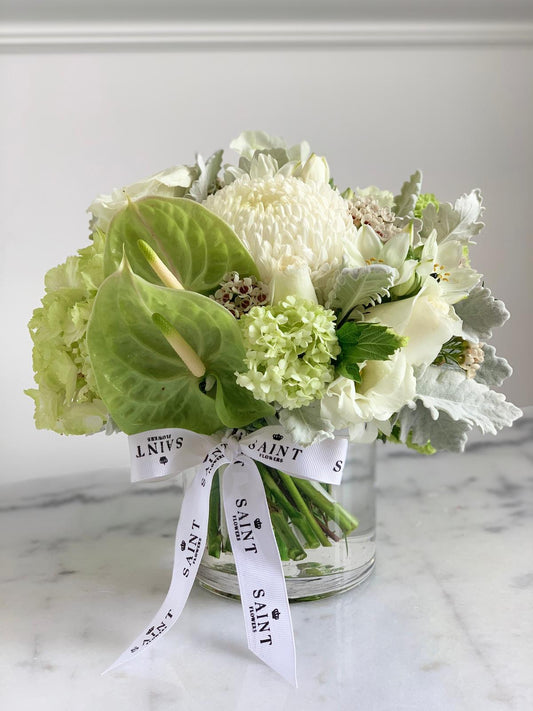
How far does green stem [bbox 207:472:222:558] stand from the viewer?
74 cm

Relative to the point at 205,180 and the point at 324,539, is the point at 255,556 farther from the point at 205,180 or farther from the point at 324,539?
the point at 205,180

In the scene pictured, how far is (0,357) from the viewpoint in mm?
1446

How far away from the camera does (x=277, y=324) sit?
0.59 m

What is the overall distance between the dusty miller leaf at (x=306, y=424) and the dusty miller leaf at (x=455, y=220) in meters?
0.19

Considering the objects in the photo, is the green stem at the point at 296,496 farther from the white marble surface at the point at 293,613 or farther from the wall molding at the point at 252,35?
the wall molding at the point at 252,35

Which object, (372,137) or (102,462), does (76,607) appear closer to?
(102,462)

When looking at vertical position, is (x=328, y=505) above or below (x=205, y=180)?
below

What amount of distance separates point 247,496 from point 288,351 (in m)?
0.15

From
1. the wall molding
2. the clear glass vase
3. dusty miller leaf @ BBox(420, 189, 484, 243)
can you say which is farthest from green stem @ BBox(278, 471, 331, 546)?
the wall molding

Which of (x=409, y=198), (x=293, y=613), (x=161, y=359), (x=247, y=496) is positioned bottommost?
(x=293, y=613)

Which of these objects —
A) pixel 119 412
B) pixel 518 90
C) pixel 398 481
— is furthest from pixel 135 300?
pixel 518 90

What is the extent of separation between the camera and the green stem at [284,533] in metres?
0.73

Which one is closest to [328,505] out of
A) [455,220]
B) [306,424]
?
[306,424]

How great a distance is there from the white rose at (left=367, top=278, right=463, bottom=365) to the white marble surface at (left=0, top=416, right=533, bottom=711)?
225 mm
